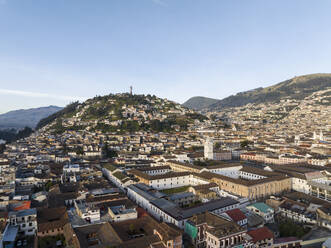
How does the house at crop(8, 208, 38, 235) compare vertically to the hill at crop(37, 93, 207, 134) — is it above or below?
below

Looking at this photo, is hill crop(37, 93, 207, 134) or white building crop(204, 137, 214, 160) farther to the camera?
hill crop(37, 93, 207, 134)

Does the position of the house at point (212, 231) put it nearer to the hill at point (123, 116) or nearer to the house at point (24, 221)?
the house at point (24, 221)

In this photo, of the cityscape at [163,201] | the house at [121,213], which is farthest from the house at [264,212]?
the house at [121,213]

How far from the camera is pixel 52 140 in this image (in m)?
76.7

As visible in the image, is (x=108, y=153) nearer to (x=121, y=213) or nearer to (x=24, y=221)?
(x=24, y=221)

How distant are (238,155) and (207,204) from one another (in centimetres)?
3872

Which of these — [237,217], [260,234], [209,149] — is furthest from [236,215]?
[209,149]

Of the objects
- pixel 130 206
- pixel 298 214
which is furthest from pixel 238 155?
pixel 130 206

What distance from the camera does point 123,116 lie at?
360 feet

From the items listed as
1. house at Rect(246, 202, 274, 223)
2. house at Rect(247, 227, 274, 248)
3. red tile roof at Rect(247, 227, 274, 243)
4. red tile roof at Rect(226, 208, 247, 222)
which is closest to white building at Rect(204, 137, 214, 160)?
house at Rect(246, 202, 274, 223)

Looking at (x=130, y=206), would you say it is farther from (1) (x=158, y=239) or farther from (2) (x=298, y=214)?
(2) (x=298, y=214)

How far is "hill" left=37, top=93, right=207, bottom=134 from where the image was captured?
97000mm

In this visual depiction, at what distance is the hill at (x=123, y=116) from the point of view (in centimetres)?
9700

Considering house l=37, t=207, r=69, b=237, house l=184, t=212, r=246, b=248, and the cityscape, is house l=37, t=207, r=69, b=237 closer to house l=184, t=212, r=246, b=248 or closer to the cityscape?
the cityscape
